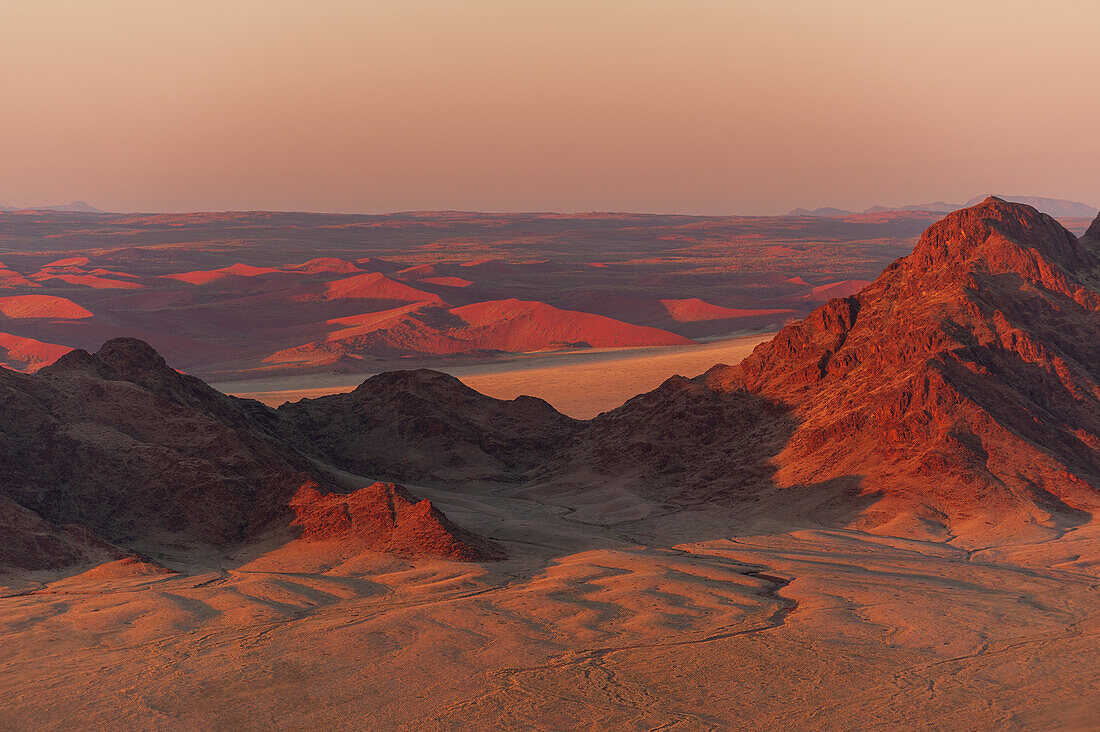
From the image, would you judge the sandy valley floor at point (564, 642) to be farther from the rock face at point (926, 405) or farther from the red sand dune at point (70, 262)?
the red sand dune at point (70, 262)

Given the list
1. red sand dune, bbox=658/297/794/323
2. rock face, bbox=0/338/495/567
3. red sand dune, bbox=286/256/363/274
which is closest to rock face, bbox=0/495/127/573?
rock face, bbox=0/338/495/567

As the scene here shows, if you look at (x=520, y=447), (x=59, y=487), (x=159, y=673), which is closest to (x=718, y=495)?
(x=520, y=447)

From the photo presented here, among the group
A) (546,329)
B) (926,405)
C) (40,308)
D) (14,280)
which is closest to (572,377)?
(546,329)

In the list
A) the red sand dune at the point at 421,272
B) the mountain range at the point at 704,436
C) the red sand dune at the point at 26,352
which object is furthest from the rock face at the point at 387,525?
the red sand dune at the point at 421,272

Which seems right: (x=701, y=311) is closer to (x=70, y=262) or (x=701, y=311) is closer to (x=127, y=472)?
(x=127, y=472)

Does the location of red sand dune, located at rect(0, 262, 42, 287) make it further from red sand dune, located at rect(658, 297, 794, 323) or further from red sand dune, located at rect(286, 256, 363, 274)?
red sand dune, located at rect(658, 297, 794, 323)
